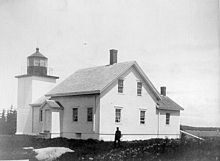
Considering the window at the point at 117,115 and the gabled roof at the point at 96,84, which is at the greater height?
the gabled roof at the point at 96,84

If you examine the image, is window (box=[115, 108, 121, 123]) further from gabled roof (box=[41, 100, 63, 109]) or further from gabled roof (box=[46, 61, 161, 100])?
gabled roof (box=[41, 100, 63, 109])

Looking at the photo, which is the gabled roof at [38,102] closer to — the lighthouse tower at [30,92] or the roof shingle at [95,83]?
the lighthouse tower at [30,92]

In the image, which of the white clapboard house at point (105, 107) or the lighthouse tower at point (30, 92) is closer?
the lighthouse tower at point (30, 92)

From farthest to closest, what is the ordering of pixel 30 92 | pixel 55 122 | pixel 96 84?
pixel 55 122 → pixel 30 92 → pixel 96 84

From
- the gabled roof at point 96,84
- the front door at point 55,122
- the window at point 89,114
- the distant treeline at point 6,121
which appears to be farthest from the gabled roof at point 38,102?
the distant treeline at point 6,121

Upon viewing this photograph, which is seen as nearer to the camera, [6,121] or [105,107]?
[6,121]

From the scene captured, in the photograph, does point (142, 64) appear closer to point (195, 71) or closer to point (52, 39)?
point (195, 71)

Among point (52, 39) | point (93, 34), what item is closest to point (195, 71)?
point (93, 34)

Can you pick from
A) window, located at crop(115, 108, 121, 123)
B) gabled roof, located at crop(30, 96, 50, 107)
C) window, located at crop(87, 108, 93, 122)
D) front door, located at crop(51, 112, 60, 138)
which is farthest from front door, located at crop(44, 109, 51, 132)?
window, located at crop(115, 108, 121, 123)

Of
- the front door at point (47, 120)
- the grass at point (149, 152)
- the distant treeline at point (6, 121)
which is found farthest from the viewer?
the front door at point (47, 120)

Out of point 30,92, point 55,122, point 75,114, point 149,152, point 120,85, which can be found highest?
point 120,85

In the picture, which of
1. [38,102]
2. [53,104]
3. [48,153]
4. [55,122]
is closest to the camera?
[48,153]

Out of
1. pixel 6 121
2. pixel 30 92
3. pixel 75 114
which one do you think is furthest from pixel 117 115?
pixel 6 121

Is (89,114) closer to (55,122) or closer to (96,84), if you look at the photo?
(96,84)
